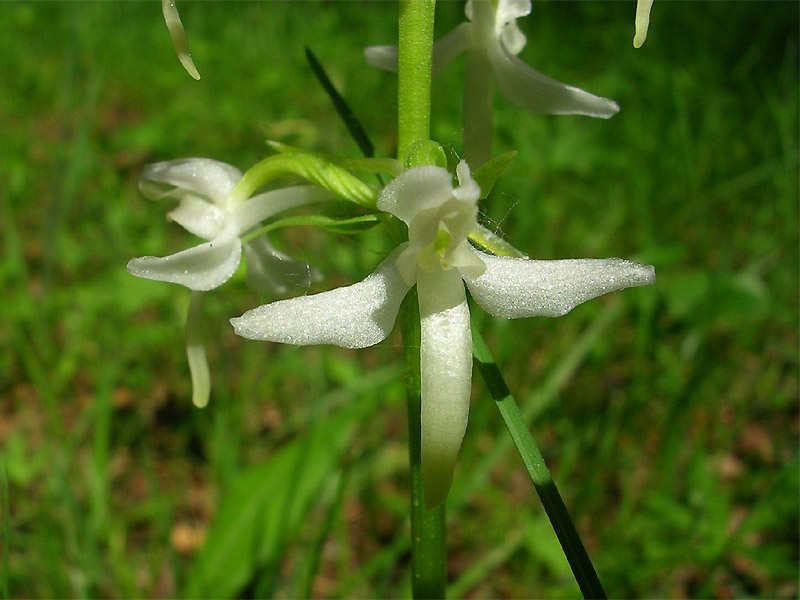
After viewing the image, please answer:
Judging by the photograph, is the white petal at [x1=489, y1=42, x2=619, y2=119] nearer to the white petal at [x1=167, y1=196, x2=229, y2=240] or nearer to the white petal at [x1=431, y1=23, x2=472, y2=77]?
the white petal at [x1=431, y1=23, x2=472, y2=77]

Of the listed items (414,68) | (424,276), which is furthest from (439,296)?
(414,68)

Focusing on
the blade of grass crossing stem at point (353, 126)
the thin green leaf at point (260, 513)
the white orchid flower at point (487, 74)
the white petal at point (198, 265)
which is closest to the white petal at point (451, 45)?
the white orchid flower at point (487, 74)

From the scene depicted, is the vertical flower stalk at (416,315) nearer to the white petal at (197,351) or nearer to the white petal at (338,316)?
the white petal at (338,316)

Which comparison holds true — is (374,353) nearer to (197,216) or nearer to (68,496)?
(68,496)

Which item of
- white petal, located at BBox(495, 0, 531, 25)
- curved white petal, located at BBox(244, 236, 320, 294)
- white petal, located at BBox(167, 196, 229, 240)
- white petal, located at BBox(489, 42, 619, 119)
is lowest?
curved white petal, located at BBox(244, 236, 320, 294)

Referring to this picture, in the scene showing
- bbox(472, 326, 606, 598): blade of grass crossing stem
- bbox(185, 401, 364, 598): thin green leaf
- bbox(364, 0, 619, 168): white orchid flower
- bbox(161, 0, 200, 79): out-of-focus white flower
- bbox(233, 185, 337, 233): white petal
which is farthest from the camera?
bbox(185, 401, 364, 598): thin green leaf

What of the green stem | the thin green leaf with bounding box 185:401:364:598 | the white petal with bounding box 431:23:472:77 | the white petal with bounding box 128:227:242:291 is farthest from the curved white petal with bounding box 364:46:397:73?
the thin green leaf with bounding box 185:401:364:598

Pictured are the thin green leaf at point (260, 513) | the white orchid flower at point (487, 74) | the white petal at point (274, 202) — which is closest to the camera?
the white petal at point (274, 202)
